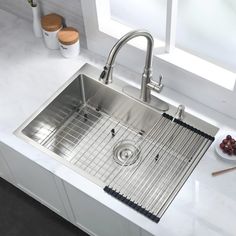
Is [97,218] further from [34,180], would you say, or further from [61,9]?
[61,9]

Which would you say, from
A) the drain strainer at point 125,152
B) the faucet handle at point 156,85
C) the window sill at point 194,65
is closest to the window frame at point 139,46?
the window sill at point 194,65

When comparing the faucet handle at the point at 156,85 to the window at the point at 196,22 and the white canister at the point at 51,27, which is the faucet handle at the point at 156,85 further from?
the white canister at the point at 51,27

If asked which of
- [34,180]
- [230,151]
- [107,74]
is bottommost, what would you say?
[34,180]

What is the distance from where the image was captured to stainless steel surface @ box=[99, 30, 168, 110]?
1.71 metres

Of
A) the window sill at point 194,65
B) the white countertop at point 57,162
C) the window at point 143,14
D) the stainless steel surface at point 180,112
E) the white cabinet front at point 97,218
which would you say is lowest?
the white cabinet front at point 97,218

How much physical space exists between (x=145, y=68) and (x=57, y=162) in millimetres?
510

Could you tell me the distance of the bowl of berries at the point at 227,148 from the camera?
6.08ft

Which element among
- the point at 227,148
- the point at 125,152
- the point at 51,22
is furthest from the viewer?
the point at 51,22

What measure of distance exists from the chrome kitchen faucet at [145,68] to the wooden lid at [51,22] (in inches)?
20.3

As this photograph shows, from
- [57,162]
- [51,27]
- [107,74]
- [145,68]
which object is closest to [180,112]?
[145,68]

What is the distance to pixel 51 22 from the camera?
2.20m

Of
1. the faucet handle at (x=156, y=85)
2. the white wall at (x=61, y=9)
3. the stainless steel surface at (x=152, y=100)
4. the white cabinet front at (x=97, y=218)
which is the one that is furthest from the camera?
the white wall at (x=61, y=9)

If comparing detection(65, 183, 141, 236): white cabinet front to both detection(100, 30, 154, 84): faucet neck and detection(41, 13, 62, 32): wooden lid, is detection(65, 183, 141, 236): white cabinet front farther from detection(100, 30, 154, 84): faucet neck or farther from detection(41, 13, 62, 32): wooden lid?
detection(41, 13, 62, 32): wooden lid

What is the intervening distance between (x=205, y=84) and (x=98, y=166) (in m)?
0.56
